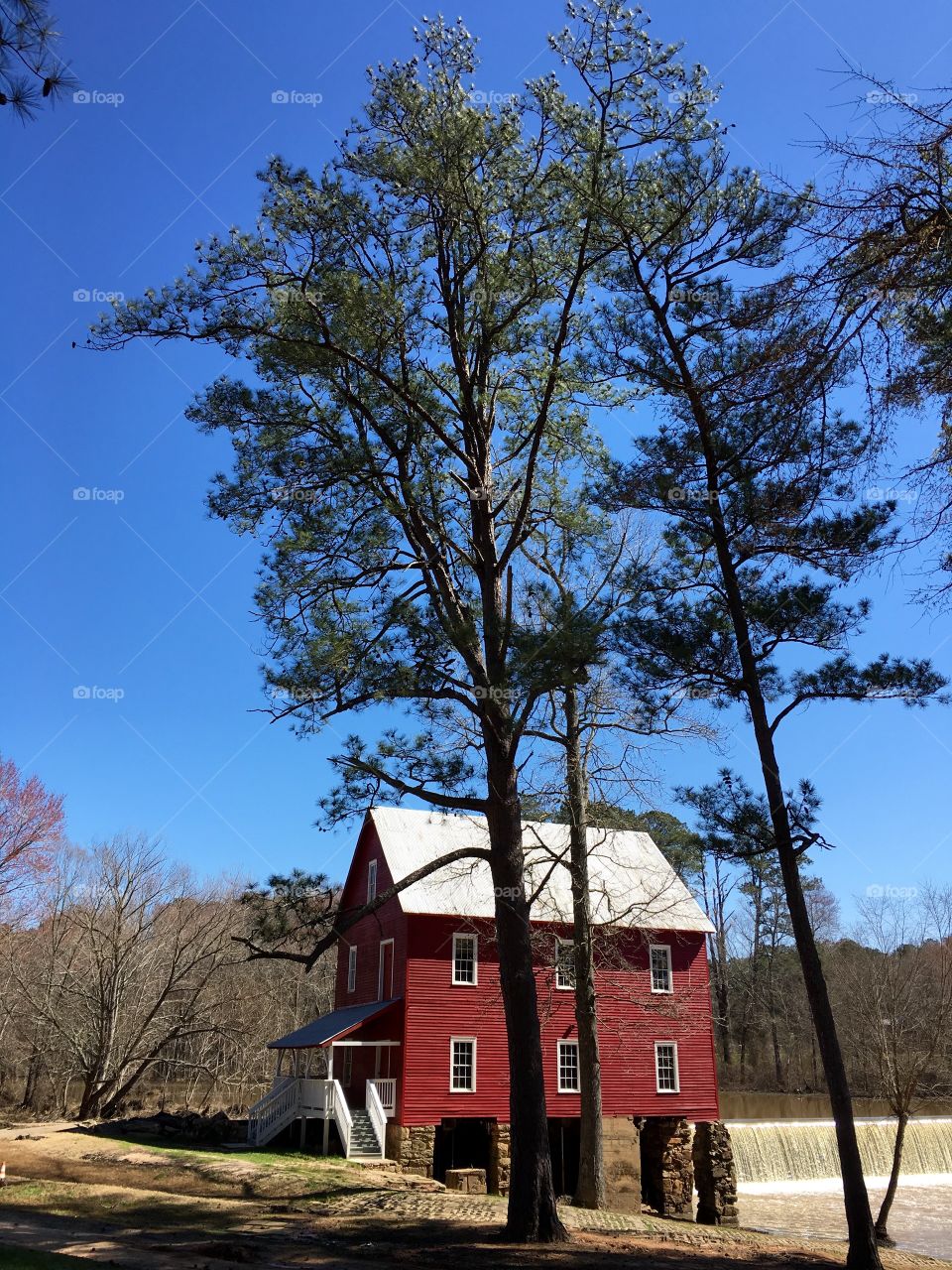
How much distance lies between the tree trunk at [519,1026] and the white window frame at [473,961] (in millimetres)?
13030

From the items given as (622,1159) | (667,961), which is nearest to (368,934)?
(667,961)

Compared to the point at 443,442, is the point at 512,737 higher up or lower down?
lower down

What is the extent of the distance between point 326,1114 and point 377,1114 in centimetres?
126

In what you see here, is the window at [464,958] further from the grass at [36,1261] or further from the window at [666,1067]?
the grass at [36,1261]

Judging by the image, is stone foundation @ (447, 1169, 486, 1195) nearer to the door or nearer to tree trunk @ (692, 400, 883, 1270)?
the door

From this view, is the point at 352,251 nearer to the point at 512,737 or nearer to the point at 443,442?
the point at 443,442

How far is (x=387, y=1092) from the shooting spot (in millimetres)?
22766

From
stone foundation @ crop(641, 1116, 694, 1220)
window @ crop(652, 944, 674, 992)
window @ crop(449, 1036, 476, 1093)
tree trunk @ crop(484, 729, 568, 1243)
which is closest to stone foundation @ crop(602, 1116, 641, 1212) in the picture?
stone foundation @ crop(641, 1116, 694, 1220)

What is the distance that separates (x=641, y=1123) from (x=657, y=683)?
59.8 ft

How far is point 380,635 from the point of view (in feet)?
40.5

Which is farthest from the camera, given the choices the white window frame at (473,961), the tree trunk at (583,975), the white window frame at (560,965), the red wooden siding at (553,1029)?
the white window frame at (473,961)

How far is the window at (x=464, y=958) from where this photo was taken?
80.1ft

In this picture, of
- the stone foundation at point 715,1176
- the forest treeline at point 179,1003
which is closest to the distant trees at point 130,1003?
the forest treeline at point 179,1003

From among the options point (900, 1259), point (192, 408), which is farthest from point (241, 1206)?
point (192, 408)
